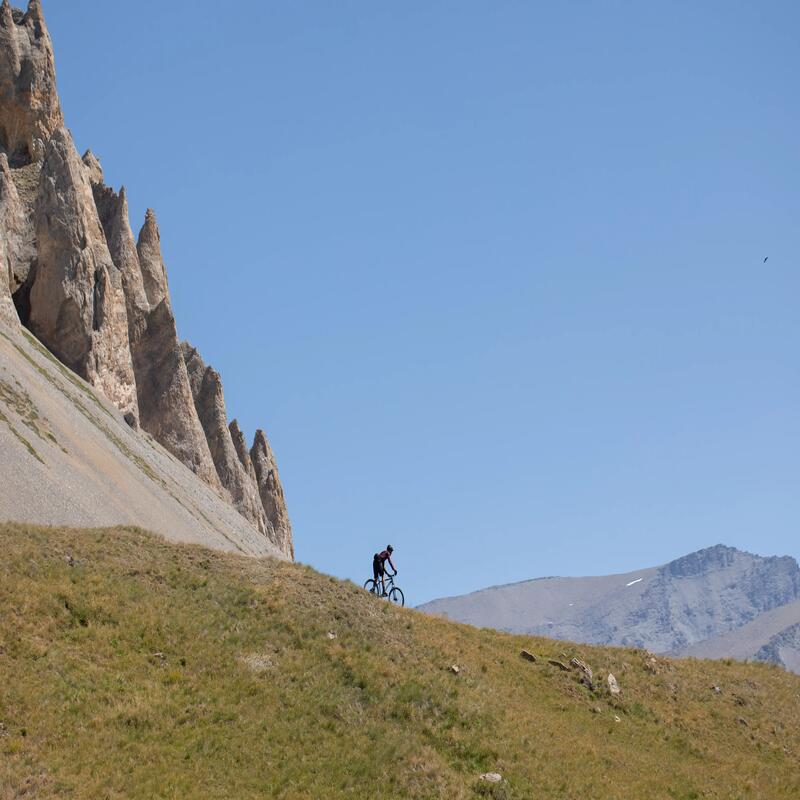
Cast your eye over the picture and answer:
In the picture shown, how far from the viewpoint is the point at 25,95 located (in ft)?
335

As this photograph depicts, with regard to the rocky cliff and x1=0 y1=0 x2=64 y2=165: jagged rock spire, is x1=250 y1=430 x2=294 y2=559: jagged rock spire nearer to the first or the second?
the rocky cliff

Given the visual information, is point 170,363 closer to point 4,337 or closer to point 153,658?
point 4,337

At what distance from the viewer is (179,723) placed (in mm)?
30438

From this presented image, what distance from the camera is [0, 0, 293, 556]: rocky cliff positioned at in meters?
90.4

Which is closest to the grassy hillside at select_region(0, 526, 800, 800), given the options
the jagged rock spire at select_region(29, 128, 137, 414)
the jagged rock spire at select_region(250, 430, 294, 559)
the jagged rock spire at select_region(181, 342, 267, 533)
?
the jagged rock spire at select_region(29, 128, 137, 414)

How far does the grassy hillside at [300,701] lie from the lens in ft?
94.6

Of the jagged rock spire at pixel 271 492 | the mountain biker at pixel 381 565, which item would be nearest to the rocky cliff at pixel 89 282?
the jagged rock spire at pixel 271 492

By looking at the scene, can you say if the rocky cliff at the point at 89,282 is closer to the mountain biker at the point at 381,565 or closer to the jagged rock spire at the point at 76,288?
the jagged rock spire at the point at 76,288

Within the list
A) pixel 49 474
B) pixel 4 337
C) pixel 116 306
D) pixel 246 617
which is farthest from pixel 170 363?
pixel 246 617

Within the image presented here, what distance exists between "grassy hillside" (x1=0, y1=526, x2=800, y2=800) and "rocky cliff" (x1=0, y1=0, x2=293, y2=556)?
51250 mm

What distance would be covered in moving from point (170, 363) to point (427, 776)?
79151 mm

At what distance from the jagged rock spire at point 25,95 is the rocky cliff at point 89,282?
98mm

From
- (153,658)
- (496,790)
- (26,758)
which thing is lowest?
(496,790)

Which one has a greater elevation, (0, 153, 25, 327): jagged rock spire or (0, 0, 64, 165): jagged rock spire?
(0, 0, 64, 165): jagged rock spire
